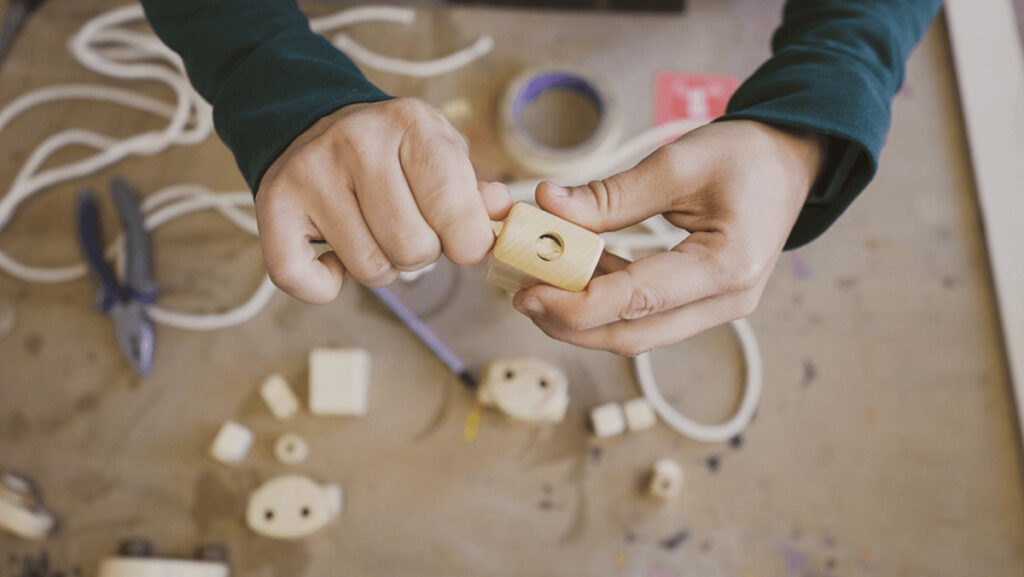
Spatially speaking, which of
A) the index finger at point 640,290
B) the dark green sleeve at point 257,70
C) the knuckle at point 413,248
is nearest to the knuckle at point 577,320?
the index finger at point 640,290

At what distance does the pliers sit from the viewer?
678 mm

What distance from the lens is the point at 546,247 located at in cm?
40

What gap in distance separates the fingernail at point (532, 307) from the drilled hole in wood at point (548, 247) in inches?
1.4

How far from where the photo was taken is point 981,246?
0.73 meters

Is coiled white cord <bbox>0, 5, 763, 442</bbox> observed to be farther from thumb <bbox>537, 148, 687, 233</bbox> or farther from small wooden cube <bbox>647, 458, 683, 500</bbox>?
thumb <bbox>537, 148, 687, 233</bbox>

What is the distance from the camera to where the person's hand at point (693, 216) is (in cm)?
42

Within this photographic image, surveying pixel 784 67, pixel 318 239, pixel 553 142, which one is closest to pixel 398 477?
pixel 318 239

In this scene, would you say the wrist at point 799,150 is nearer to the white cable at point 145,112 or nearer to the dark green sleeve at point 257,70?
the dark green sleeve at point 257,70

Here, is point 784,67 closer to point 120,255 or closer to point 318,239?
point 318,239

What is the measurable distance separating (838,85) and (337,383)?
540 millimetres

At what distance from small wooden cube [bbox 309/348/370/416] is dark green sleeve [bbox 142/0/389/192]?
27cm

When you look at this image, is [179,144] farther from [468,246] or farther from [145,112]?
[468,246]

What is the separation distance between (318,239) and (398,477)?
329 mm

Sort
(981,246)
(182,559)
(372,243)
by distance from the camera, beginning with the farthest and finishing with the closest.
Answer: (981,246) → (182,559) → (372,243)
